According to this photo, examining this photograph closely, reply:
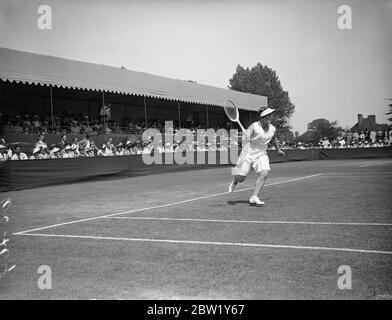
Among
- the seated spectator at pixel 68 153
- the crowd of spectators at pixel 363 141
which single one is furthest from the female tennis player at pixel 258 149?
the crowd of spectators at pixel 363 141

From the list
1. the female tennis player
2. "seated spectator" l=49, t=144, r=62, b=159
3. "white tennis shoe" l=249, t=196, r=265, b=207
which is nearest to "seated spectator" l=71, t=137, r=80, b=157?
"seated spectator" l=49, t=144, r=62, b=159

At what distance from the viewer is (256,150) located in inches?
397

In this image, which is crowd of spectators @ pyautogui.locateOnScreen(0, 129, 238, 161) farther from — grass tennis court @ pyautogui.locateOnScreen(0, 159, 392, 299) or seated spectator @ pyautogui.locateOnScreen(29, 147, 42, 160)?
grass tennis court @ pyautogui.locateOnScreen(0, 159, 392, 299)

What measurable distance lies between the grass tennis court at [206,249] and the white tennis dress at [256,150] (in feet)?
2.84

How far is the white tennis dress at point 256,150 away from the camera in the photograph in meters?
9.89

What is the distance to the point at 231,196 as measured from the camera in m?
12.1

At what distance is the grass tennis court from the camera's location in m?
4.20

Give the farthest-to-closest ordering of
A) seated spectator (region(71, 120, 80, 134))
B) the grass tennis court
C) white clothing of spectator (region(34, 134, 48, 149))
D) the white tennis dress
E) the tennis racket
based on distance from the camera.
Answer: seated spectator (region(71, 120, 80, 134)), white clothing of spectator (region(34, 134, 48, 149)), the tennis racket, the white tennis dress, the grass tennis court

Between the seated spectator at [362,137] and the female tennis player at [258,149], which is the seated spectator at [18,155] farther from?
the seated spectator at [362,137]

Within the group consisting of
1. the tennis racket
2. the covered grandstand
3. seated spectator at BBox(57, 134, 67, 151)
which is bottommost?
seated spectator at BBox(57, 134, 67, 151)

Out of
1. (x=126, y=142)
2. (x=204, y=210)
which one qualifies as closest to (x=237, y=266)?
A: (x=204, y=210)

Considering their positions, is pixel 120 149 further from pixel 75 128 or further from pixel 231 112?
pixel 231 112

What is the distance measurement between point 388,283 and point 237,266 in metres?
1.54

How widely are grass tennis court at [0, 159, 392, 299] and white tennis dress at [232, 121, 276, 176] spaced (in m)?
0.87
